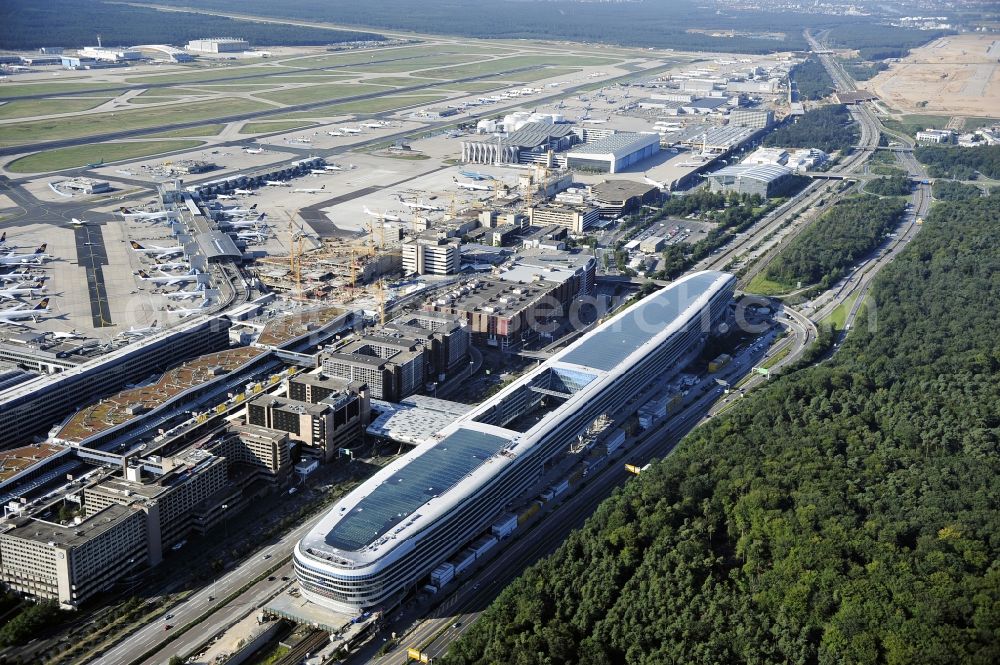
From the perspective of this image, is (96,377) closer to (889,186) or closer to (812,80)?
(889,186)

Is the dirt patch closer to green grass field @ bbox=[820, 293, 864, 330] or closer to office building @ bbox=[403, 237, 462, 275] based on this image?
green grass field @ bbox=[820, 293, 864, 330]

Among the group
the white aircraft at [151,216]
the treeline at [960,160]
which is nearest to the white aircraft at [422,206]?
the white aircraft at [151,216]

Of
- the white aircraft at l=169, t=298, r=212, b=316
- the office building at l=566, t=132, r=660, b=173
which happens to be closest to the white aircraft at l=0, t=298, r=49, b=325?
the white aircraft at l=169, t=298, r=212, b=316

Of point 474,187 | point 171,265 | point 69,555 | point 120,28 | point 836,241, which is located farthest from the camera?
point 120,28

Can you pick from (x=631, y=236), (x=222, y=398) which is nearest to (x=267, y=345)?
(x=222, y=398)

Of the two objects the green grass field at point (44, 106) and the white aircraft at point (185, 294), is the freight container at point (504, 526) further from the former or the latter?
the green grass field at point (44, 106)

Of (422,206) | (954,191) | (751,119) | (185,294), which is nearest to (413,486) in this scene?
(185,294)

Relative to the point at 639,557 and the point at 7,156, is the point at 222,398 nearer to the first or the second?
the point at 639,557
